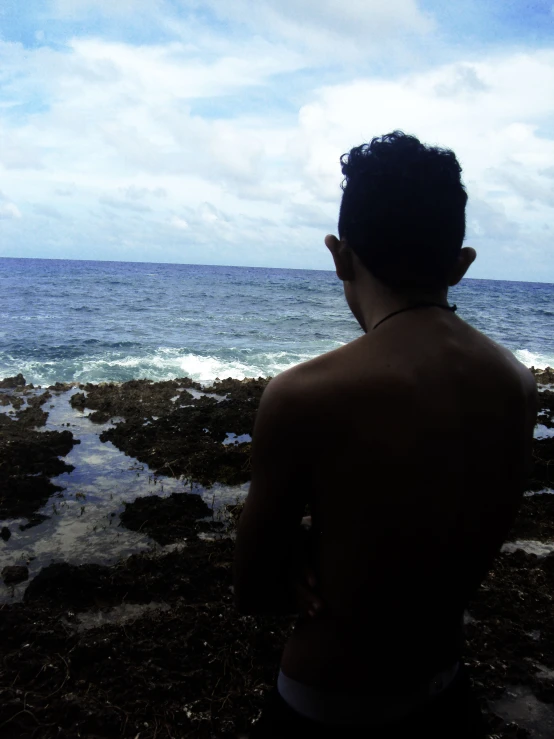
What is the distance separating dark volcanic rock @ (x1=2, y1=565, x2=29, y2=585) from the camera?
5102mm

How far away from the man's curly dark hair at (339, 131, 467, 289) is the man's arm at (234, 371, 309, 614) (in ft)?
1.28

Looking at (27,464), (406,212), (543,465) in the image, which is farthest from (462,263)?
(543,465)

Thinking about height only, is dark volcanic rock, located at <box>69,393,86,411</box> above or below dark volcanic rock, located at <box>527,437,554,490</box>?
below

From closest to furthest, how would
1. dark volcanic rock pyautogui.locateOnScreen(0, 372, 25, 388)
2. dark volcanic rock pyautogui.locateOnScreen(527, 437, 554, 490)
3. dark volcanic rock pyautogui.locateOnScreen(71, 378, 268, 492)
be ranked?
dark volcanic rock pyautogui.locateOnScreen(527, 437, 554, 490), dark volcanic rock pyautogui.locateOnScreen(71, 378, 268, 492), dark volcanic rock pyautogui.locateOnScreen(0, 372, 25, 388)

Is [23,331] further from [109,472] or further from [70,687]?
[70,687]

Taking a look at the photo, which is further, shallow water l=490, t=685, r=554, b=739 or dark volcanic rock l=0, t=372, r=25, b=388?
dark volcanic rock l=0, t=372, r=25, b=388

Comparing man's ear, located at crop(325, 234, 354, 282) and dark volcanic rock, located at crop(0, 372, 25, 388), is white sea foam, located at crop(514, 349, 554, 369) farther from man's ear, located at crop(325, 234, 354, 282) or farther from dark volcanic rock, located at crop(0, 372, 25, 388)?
man's ear, located at crop(325, 234, 354, 282)

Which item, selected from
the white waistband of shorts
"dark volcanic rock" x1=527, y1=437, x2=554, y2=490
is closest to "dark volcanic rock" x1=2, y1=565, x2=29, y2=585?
the white waistband of shorts

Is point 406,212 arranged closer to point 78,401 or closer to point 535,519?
point 535,519

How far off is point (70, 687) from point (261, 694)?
128 centimetres

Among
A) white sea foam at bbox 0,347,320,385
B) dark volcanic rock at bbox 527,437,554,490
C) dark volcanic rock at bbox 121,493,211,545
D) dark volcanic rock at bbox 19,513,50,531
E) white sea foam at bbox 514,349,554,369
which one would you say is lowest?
white sea foam at bbox 0,347,320,385

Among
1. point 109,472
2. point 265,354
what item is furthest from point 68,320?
point 109,472

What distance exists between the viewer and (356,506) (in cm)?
124

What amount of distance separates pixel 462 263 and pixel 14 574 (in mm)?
5183
